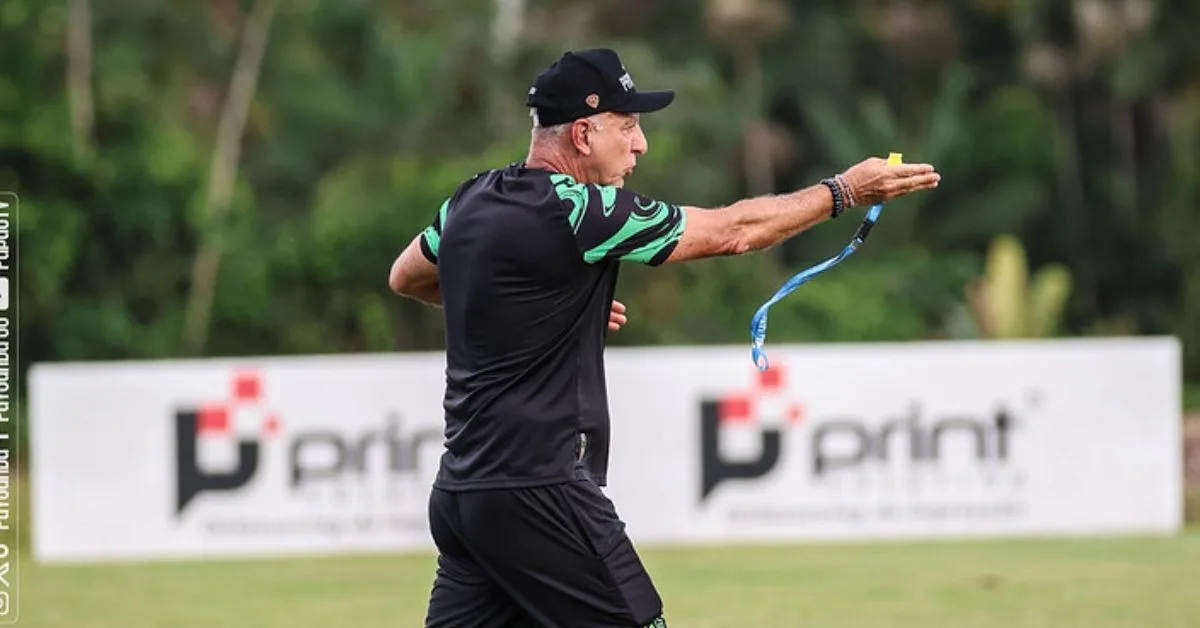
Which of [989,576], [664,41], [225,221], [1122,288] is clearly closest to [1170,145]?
[1122,288]

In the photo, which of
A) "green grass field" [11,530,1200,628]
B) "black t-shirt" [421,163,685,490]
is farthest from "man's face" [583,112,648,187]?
"green grass field" [11,530,1200,628]

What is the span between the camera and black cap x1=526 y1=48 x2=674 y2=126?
4.70 meters

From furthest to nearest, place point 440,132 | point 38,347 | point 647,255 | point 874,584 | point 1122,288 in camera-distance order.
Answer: point 1122,288 < point 440,132 < point 38,347 < point 874,584 < point 647,255

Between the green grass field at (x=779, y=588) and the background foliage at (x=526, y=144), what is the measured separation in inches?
233

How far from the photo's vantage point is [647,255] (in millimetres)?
4609

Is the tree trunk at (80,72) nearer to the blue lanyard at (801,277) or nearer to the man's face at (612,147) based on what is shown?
the blue lanyard at (801,277)

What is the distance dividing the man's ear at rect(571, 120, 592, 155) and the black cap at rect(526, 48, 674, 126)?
0.06 feet

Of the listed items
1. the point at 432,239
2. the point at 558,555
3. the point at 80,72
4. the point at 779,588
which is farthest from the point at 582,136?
the point at 80,72

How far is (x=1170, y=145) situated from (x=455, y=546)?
69.5ft

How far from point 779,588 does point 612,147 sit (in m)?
5.89

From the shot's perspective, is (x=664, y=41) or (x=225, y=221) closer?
(x=225, y=221)

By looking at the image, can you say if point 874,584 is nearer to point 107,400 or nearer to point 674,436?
point 674,436

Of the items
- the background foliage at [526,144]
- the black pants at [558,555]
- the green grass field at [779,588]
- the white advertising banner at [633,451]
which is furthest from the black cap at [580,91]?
the background foliage at [526,144]

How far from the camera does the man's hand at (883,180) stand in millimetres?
4711
